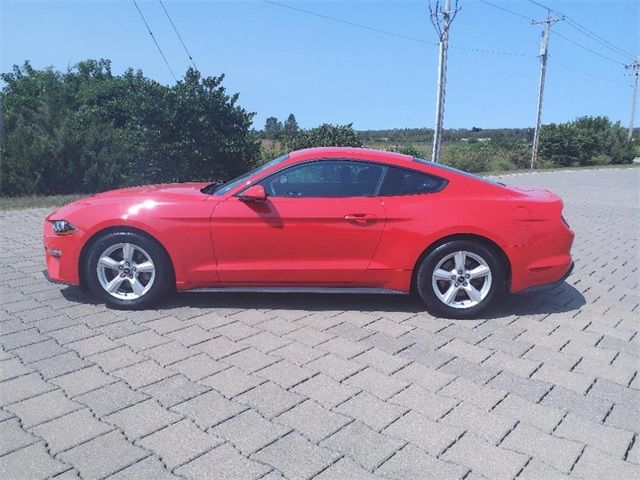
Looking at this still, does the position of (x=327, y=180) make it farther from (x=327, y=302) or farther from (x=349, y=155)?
(x=327, y=302)

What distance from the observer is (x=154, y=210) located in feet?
14.5

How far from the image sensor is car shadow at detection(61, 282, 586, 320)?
184 inches

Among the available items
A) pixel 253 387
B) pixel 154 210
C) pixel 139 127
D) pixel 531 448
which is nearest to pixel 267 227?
pixel 154 210

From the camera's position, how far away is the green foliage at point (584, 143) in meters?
36.9

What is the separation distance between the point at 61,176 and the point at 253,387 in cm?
1033

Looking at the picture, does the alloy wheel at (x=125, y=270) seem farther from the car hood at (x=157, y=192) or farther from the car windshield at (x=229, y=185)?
the car windshield at (x=229, y=185)

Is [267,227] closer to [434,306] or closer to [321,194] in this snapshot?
[321,194]

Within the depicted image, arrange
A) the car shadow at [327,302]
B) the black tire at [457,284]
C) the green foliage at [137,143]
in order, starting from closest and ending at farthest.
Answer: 1. the black tire at [457,284]
2. the car shadow at [327,302]
3. the green foliage at [137,143]

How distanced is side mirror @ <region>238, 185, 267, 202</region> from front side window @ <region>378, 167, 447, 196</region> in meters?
0.96

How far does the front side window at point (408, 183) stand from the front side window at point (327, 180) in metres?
0.08

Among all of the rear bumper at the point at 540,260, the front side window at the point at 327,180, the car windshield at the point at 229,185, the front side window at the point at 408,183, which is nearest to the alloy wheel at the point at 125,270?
the car windshield at the point at 229,185

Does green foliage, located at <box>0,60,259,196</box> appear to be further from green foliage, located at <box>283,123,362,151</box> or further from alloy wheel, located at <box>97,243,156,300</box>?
alloy wheel, located at <box>97,243,156,300</box>

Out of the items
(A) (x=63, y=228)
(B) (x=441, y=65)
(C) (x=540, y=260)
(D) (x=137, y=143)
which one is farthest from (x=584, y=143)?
(A) (x=63, y=228)

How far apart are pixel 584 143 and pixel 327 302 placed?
1526 inches
